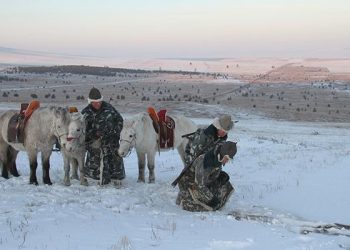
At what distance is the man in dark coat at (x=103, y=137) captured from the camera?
10.6 metres

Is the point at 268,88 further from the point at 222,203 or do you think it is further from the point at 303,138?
the point at 222,203

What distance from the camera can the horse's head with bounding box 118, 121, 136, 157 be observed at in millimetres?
10016

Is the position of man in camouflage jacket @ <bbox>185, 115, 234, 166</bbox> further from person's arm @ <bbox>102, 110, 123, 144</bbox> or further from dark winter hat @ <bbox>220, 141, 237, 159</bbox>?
person's arm @ <bbox>102, 110, 123, 144</bbox>

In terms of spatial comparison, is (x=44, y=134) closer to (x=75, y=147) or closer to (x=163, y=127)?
(x=75, y=147)

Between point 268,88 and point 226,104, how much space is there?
16817mm

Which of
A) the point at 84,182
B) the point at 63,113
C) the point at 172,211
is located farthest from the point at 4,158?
the point at 172,211

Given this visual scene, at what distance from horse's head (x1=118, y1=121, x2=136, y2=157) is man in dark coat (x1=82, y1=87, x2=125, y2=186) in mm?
387

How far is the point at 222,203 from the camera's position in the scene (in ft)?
29.1

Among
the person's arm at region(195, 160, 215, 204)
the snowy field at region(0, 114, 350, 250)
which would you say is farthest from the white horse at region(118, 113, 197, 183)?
the person's arm at region(195, 160, 215, 204)

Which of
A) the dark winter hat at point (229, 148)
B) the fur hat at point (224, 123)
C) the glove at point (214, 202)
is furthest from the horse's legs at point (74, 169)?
the dark winter hat at point (229, 148)

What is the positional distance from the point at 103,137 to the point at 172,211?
2724 millimetres

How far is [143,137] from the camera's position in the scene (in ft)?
35.9

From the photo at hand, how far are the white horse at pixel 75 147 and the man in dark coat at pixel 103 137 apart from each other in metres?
0.30

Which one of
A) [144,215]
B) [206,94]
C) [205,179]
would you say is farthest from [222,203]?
[206,94]
